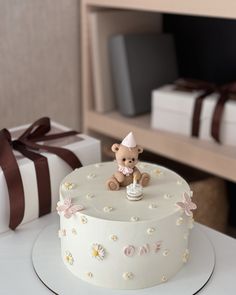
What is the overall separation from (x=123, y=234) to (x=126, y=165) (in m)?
0.11

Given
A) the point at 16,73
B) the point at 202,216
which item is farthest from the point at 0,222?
the point at 202,216

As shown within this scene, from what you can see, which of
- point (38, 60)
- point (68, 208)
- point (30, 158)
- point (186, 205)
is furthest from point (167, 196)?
point (38, 60)

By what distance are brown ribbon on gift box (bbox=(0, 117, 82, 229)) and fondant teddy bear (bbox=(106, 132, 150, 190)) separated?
0.15 metres

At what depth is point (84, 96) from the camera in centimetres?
130

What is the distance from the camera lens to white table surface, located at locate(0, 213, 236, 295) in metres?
0.66

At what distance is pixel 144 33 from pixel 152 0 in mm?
227

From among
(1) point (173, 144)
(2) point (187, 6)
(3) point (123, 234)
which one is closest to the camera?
(3) point (123, 234)

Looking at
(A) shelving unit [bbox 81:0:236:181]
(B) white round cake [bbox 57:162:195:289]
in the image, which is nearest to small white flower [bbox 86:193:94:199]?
(B) white round cake [bbox 57:162:195:289]

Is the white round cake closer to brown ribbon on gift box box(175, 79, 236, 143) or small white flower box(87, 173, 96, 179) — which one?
small white flower box(87, 173, 96, 179)

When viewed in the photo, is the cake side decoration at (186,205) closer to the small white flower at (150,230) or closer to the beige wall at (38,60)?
the small white flower at (150,230)

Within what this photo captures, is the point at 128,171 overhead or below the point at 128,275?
overhead

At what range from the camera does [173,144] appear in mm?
1141

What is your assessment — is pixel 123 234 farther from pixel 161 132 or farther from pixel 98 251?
pixel 161 132

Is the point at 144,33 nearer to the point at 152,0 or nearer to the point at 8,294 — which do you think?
the point at 152,0
